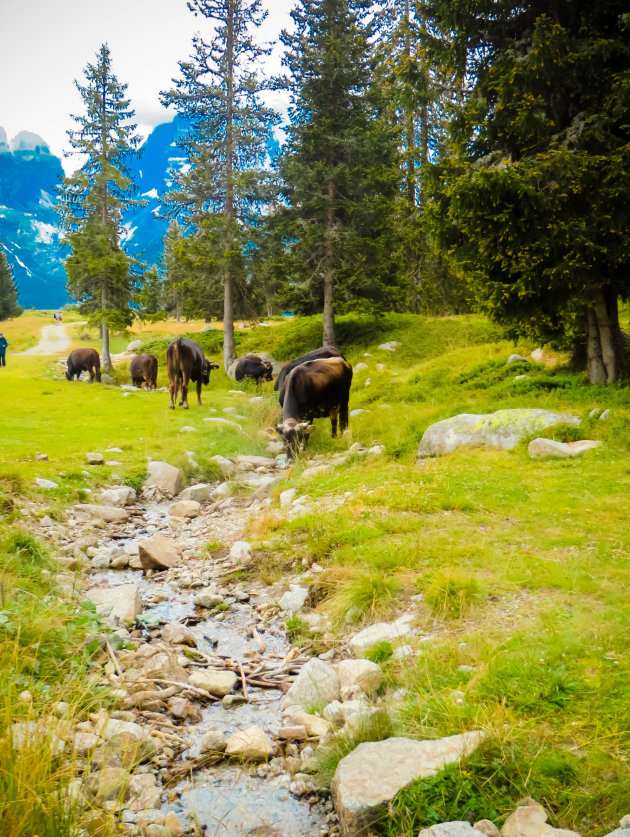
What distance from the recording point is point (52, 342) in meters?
46.1

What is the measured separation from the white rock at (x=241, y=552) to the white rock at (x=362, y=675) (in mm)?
2929

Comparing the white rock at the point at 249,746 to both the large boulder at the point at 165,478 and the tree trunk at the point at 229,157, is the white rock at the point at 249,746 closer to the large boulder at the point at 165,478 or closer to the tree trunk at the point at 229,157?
the large boulder at the point at 165,478

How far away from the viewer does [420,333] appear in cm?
2398

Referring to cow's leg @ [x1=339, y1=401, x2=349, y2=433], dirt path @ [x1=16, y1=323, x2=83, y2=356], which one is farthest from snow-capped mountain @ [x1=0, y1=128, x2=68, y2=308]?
cow's leg @ [x1=339, y1=401, x2=349, y2=433]

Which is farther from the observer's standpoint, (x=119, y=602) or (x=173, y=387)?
(x=173, y=387)

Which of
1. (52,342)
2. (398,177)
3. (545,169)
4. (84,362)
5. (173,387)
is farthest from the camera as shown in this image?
(52,342)

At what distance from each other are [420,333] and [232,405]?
9.53 m

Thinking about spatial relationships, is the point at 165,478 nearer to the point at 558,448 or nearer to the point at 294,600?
the point at 294,600

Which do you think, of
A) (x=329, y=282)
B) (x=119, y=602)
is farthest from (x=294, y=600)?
(x=329, y=282)

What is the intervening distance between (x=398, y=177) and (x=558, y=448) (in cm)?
1665

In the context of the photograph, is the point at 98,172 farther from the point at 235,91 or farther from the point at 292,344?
the point at 292,344

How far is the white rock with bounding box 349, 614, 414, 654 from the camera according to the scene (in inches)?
185

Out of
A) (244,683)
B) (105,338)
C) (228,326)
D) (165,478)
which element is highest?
(228,326)

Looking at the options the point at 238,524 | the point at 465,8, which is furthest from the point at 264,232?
the point at 238,524
